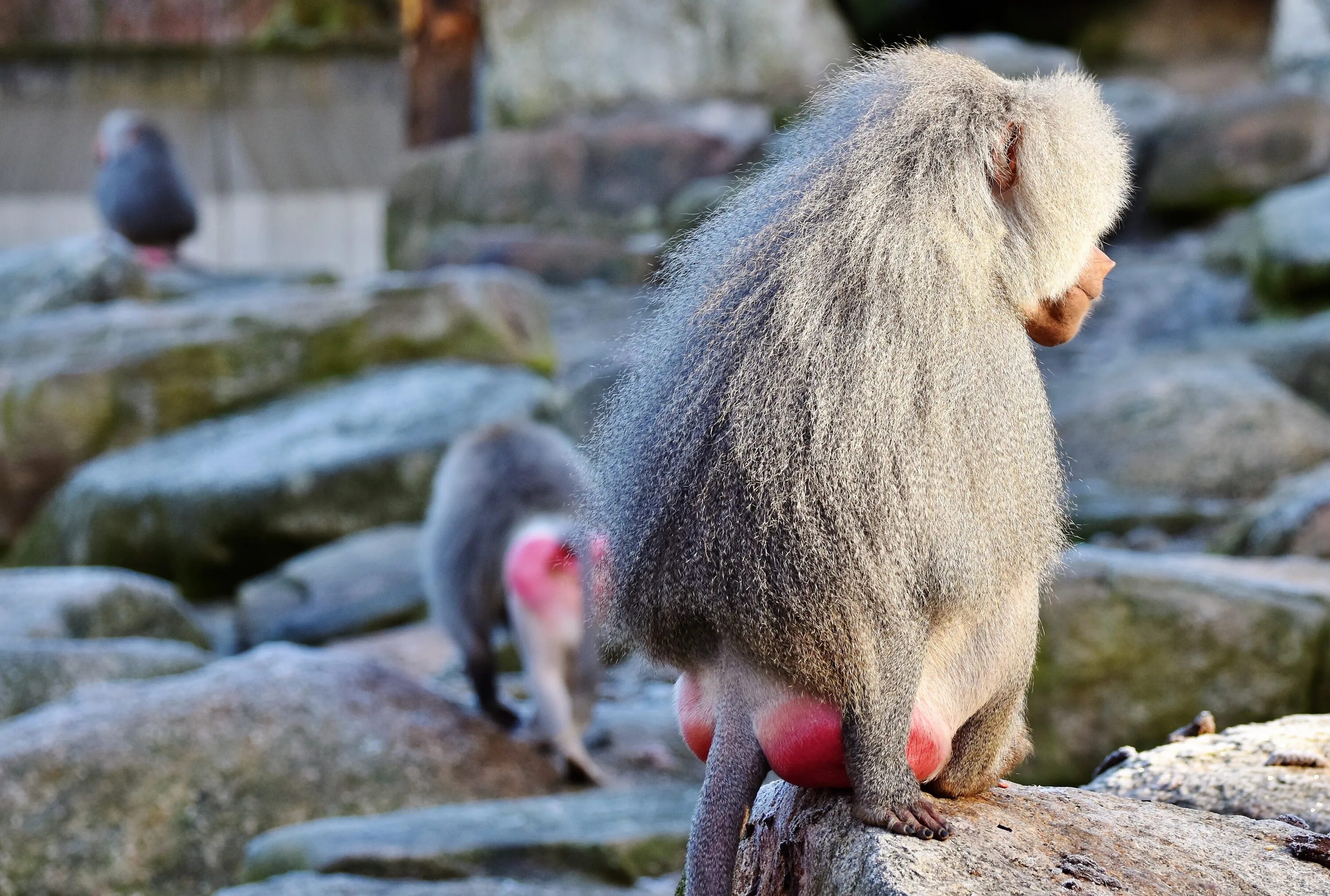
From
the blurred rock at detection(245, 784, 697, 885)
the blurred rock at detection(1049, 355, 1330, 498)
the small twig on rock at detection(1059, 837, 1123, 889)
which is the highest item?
the small twig on rock at detection(1059, 837, 1123, 889)

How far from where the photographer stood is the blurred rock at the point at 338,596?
6.50m

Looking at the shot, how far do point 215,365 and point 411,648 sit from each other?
309 cm

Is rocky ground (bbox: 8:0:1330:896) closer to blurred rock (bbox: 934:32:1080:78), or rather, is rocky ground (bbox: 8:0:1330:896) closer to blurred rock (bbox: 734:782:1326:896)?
blurred rock (bbox: 734:782:1326:896)

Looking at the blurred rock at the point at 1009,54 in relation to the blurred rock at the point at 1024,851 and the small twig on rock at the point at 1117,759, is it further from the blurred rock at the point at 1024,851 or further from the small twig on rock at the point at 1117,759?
the blurred rock at the point at 1024,851

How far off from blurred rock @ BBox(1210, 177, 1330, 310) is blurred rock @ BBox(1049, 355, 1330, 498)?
1.07 m

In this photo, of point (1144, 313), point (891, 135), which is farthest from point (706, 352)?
point (1144, 313)

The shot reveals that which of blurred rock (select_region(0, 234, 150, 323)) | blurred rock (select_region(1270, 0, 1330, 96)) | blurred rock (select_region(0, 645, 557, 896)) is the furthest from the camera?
blurred rock (select_region(1270, 0, 1330, 96))

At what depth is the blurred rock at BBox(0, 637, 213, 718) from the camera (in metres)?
4.90

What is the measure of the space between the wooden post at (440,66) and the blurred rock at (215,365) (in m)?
5.16

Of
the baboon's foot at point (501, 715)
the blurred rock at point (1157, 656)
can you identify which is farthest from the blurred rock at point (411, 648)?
the blurred rock at point (1157, 656)

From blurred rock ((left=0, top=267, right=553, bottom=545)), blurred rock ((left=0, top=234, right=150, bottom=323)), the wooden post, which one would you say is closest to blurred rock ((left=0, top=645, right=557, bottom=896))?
blurred rock ((left=0, top=267, right=553, bottom=545))

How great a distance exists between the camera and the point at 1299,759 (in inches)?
106

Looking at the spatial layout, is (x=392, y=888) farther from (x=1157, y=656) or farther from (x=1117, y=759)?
(x=1157, y=656)

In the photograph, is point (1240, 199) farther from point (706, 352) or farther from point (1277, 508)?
point (706, 352)
